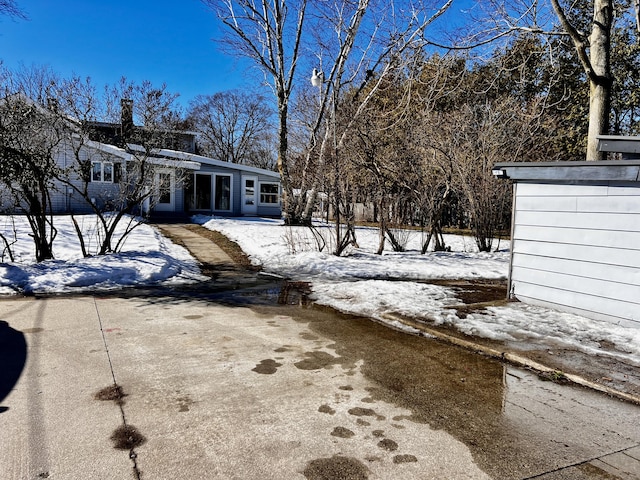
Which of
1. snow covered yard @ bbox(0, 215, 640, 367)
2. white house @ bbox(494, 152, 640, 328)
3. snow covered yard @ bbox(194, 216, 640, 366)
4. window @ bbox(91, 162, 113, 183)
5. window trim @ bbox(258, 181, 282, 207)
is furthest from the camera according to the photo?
window trim @ bbox(258, 181, 282, 207)

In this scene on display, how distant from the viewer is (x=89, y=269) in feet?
26.6

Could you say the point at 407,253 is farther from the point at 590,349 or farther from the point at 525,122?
the point at 590,349

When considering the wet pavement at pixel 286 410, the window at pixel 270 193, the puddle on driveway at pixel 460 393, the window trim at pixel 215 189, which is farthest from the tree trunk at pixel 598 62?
the window at pixel 270 193

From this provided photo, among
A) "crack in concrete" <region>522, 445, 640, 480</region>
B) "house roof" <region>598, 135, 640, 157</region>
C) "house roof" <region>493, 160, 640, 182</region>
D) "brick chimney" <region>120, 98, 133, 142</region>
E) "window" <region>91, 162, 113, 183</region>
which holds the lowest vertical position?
"crack in concrete" <region>522, 445, 640, 480</region>

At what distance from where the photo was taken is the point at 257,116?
147 feet

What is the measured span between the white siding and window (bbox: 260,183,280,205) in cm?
1802

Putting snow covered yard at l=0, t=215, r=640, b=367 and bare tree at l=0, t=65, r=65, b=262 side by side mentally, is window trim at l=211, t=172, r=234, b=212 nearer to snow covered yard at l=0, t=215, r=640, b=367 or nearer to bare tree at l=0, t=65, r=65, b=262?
snow covered yard at l=0, t=215, r=640, b=367

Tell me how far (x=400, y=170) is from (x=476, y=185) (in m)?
2.28

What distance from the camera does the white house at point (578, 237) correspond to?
519 cm

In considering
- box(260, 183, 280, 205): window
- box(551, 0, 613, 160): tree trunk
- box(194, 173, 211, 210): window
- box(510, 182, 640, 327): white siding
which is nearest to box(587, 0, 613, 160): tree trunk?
box(551, 0, 613, 160): tree trunk

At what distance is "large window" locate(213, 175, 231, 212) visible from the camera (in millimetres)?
22406

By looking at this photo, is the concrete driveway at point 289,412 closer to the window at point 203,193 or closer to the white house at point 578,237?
the white house at point 578,237

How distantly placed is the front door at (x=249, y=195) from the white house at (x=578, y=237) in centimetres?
1754

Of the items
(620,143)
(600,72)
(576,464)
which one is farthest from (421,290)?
(600,72)
